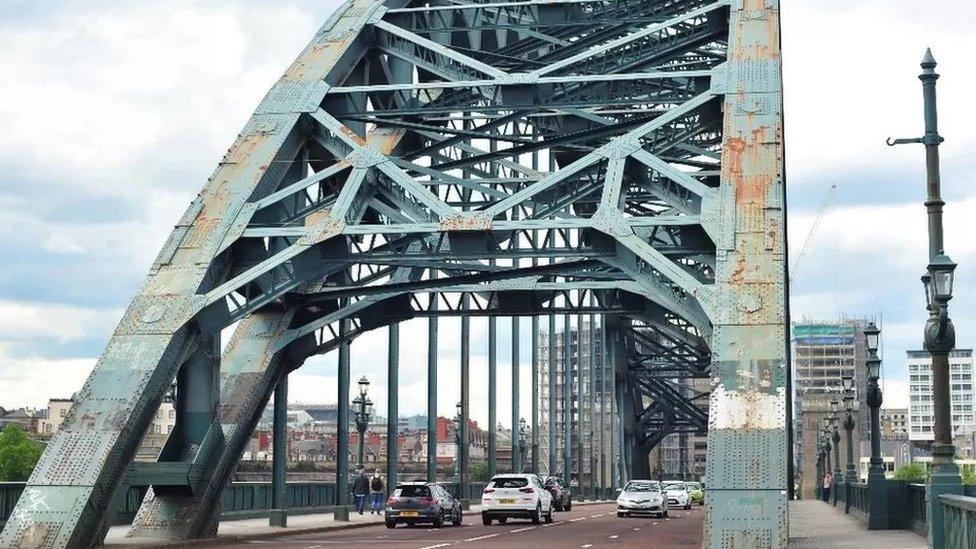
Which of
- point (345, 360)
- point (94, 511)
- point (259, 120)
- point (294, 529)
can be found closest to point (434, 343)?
point (345, 360)

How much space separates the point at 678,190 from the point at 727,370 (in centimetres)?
688

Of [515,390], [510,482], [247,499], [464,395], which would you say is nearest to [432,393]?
[464,395]

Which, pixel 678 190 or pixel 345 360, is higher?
pixel 678 190

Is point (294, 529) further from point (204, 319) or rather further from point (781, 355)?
point (781, 355)

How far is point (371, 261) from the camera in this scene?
3147 cm

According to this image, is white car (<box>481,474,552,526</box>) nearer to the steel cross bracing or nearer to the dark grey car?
the dark grey car

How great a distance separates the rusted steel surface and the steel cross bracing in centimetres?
4

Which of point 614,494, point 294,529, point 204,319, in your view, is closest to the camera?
point 204,319

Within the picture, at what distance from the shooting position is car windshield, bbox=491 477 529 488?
4728 centimetres

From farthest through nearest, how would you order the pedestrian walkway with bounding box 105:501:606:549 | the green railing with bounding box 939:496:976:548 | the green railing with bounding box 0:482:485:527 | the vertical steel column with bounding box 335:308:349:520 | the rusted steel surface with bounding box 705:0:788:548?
1. the vertical steel column with bounding box 335:308:349:520
2. the green railing with bounding box 0:482:485:527
3. the pedestrian walkway with bounding box 105:501:606:549
4. the rusted steel surface with bounding box 705:0:788:548
5. the green railing with bounding box 939:496:976:548

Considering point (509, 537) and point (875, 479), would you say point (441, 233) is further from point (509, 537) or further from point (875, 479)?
point (875, 479)

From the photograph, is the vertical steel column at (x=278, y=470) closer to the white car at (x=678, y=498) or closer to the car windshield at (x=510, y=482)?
the car windshield at (x=510, y=482)

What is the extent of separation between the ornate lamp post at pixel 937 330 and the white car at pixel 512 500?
85.5ft

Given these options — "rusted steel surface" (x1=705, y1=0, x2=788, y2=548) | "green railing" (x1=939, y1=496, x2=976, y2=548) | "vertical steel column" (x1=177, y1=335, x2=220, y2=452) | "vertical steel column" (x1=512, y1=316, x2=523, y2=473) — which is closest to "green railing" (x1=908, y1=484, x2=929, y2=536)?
"rusted steel surface" (x1=705, y1=0, x2=788, y2=548)
